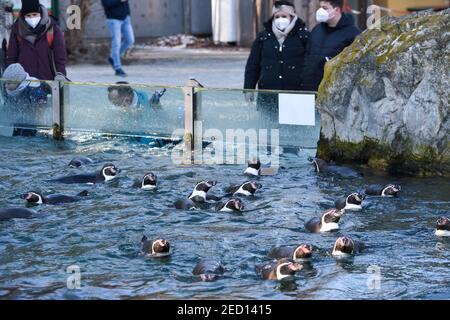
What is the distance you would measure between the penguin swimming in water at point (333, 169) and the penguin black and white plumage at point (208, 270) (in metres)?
4.12

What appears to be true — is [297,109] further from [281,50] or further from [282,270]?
[282,270]

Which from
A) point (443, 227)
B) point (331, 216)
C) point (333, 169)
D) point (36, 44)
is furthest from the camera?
point (36, 44)

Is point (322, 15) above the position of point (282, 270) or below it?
above

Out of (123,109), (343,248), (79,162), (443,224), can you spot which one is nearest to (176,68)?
(123,109)

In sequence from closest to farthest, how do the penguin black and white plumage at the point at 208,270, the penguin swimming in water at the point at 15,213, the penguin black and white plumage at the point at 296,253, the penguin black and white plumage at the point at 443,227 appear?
1. the penguin black and white plumage at the point at 208,270
2. the penguin black and white plumage at the point at 296,253
3. the penguin black and white plumage at the point at 443,227
4. the penguin swimming in water at the point at 15,213

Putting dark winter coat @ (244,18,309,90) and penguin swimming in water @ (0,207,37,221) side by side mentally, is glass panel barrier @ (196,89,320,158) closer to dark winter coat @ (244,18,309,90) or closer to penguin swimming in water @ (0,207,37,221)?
dark winter coat @ (244,18,309,90)

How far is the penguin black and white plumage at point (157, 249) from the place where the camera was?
381 inches

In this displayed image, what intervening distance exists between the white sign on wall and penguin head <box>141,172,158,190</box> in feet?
7.32

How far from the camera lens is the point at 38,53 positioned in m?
16.1

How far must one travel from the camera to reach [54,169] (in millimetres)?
13703

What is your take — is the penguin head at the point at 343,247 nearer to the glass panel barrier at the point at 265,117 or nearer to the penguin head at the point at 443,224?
the penguin head at the point at 443,224

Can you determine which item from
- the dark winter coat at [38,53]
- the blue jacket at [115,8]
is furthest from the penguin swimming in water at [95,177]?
the blue jacket at [115,8]

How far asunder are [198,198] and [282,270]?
2969mm
